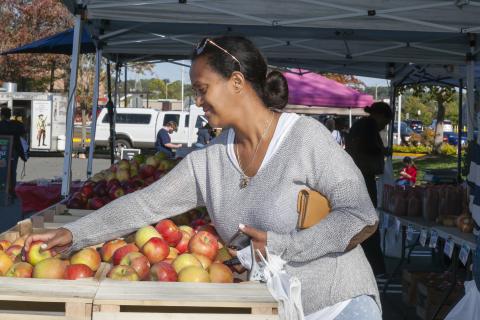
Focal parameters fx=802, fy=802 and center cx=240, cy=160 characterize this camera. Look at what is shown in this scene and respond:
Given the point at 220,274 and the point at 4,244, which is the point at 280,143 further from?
the point at 4,244

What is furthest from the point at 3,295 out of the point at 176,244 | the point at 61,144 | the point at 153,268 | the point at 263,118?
the point at 61,144

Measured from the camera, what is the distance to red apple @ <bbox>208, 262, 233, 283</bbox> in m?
2.76

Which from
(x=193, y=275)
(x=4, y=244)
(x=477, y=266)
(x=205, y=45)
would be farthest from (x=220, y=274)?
(x=477, y=266)

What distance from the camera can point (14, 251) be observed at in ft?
10.5

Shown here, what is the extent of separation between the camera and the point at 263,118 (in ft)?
8.88

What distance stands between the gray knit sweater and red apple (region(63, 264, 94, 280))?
496 mm

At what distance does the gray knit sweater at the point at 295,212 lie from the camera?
2.44 meters

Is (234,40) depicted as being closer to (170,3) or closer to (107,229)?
(107,229)

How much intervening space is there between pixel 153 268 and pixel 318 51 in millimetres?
7256

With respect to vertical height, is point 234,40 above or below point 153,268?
above

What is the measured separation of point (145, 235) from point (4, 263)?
2.02 ft

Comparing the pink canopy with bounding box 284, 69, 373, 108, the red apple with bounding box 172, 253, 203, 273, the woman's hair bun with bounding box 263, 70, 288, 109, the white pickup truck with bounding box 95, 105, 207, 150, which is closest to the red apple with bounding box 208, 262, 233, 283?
the red apple with bounding box 172, 253, 203, 273

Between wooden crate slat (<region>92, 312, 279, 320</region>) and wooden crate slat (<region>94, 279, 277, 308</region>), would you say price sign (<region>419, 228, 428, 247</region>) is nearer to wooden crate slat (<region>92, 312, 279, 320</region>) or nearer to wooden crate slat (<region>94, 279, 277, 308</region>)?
wooden crate slat (<region>94, 279, 277, 308</region>)

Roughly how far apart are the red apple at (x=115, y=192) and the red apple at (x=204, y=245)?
2.91 m
